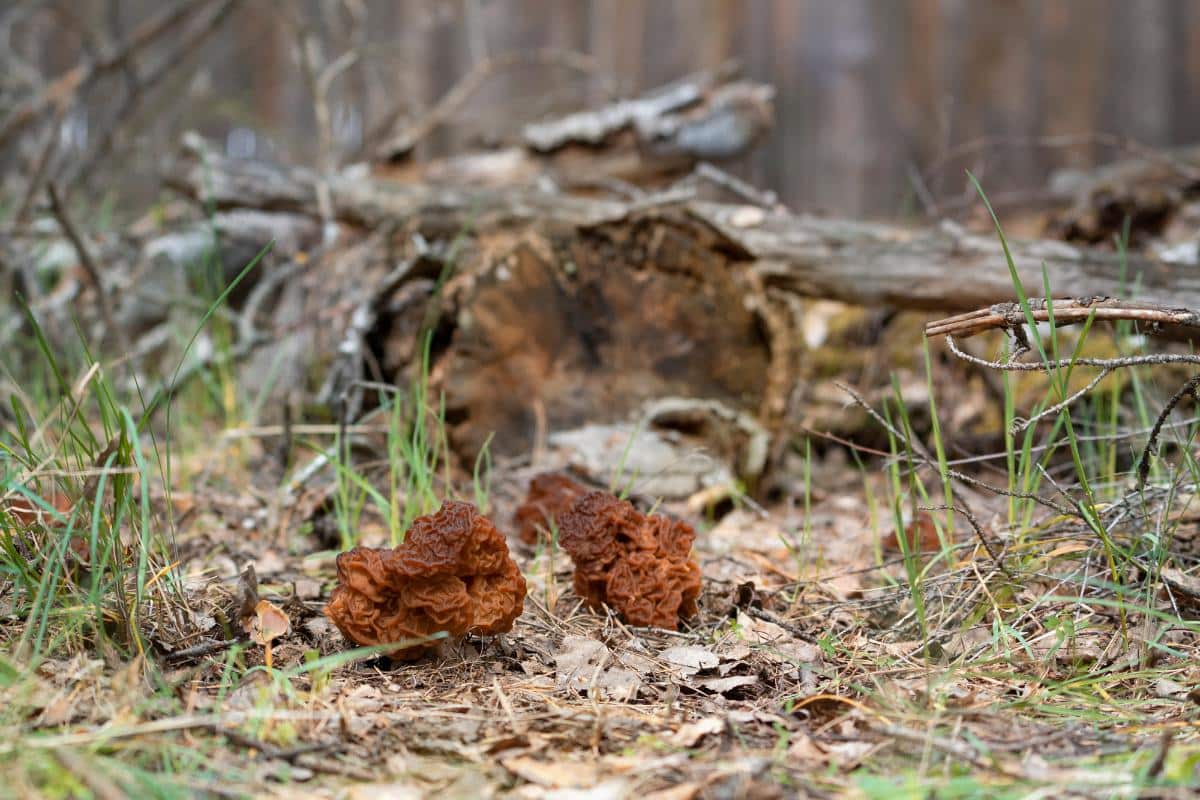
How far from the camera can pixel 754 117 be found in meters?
4.91

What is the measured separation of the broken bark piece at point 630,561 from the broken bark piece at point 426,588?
0.36m

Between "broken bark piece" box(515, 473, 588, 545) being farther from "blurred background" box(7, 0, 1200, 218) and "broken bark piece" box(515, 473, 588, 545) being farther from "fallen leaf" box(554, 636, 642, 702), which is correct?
"blurred background" box(7, 0, 1200, 218)

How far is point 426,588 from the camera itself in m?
1.97

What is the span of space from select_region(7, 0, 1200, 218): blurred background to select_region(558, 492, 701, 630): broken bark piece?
3342 millimetres

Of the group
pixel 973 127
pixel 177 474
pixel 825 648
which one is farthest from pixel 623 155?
pixel 825 648

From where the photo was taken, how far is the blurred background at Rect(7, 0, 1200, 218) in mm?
5375

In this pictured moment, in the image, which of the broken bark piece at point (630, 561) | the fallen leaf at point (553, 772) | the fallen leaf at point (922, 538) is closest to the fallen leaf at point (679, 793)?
the fallen leaf at point (553, 772)

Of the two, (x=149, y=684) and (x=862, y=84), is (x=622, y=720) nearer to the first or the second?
(x=149, y=684)

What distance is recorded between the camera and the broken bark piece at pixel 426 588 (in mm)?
1947

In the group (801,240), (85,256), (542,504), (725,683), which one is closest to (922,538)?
(725,683)

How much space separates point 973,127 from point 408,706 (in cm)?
514

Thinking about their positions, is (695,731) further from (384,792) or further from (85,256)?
(85,256)

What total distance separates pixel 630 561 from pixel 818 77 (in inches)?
172

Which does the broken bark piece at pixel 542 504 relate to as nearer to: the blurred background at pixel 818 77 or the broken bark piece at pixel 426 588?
the broken bark piece at pixel 426 588
